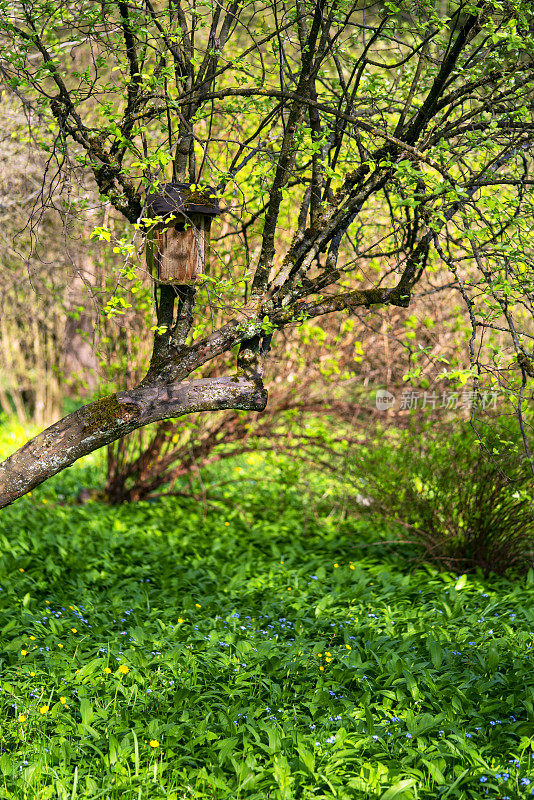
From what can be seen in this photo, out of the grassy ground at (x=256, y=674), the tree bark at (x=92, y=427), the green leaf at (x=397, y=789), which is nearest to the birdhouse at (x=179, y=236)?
the tree bark at (x=92, y=427)

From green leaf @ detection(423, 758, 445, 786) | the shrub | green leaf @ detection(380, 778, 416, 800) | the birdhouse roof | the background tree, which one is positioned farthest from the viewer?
the shrub

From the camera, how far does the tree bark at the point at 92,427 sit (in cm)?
306

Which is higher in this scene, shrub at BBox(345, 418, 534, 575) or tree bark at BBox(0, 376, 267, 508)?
tree bark at BBox(0, 376, 267, 508)

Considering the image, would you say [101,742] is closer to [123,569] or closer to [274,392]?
[123,569]

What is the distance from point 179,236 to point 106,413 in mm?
973

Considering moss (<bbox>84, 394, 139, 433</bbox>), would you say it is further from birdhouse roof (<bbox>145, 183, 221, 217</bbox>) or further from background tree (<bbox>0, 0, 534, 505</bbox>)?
birdhouse roof (<bbox>145, 183, 221, 217</bbox>)

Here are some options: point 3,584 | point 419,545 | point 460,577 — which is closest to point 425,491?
point 419,545

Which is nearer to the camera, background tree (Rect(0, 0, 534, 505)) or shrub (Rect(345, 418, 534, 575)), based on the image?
background tree (Rect(0, 0, 534, 505))

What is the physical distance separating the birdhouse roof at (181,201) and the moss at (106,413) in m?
0.92

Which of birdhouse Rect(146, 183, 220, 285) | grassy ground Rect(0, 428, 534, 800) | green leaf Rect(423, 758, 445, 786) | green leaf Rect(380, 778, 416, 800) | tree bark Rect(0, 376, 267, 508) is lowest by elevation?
grassy ground Rect(0, 428, 534, 800)

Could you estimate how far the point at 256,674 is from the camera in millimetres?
3430

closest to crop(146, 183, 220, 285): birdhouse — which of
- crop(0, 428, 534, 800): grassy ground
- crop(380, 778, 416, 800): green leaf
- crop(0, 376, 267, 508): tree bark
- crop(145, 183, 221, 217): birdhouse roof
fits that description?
crop(145, 183, 221, 217): birdhouse roof

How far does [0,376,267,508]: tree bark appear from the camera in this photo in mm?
3059

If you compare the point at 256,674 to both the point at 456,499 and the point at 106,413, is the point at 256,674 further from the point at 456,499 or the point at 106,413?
the point at 456,499
